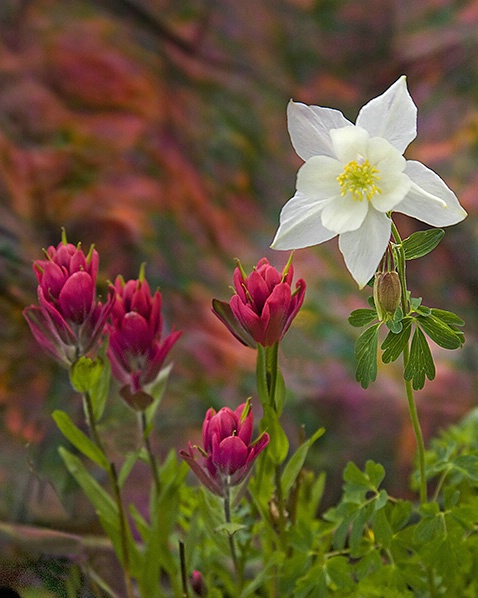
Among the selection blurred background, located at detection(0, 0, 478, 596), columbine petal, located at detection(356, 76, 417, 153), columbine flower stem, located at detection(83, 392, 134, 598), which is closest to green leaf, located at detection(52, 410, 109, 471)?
columbine flower stem, located at detection(83, 392, 134, 598)

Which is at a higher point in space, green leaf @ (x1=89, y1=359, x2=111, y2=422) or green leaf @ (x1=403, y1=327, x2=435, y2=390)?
green leaf @ (x1=403, y1=327, x2=435, y2=390)

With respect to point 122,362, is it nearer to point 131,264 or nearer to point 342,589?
point 342,589

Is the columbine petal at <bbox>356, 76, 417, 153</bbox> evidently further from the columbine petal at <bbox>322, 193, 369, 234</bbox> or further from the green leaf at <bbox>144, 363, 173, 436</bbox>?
the green leaf at <bbox>144, 363, 173, 436</bbox>

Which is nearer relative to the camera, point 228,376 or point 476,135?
point 228,376

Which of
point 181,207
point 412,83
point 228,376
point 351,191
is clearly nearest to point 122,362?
point 351,191

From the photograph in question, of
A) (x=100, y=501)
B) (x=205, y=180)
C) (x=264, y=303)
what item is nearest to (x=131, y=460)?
(x=100, y=501)

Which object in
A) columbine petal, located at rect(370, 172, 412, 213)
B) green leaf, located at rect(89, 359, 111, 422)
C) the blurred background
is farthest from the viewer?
the blurred background

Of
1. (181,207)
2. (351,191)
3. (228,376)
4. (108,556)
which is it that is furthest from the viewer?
(181,207)

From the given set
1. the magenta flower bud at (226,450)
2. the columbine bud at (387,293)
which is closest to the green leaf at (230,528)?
the magenta flower bud at (226,450)
